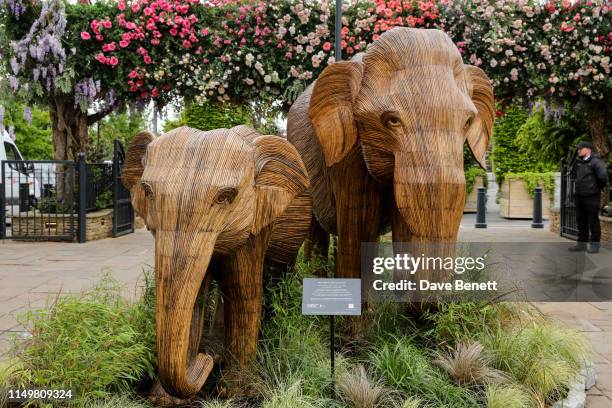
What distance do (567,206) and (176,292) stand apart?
451 inches

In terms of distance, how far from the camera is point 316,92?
3484 millimetres

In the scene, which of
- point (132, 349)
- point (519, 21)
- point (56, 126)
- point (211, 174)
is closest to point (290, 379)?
point (132, 349)

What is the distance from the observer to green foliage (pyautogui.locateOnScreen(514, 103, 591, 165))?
12781 millimetres

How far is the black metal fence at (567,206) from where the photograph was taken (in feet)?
40.2

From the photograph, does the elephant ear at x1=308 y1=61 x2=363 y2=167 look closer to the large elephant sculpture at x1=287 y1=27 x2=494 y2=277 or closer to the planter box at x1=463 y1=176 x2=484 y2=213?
the large elephant sculpture at x1=287 y1=27 x2=494 y2=277

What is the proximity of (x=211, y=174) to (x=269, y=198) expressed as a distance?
36 cm

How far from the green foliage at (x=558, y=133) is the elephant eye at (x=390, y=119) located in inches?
399

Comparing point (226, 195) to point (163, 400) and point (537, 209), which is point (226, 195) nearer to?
point (163, 400)

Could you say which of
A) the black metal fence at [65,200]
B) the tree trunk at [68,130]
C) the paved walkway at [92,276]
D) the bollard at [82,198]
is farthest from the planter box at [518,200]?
the bollard at [82,198]

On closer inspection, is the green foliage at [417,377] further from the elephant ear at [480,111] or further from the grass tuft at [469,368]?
the elephant ear at [480,111]

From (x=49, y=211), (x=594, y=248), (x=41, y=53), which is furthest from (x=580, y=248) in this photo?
(x=41, y=53)

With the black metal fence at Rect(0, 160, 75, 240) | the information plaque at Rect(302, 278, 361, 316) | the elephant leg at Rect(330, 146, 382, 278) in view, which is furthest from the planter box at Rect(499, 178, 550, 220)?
the information plaque at Rect(302, 278, 361, 316)

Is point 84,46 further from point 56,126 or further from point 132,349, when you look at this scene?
point 132,349

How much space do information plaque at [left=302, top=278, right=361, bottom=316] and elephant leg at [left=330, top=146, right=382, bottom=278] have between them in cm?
70
